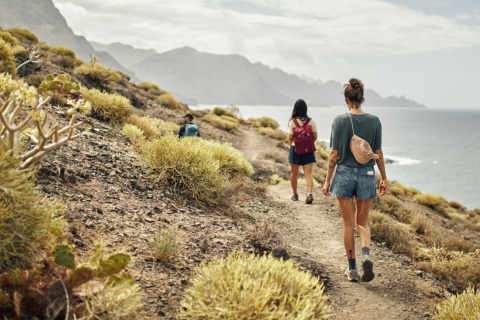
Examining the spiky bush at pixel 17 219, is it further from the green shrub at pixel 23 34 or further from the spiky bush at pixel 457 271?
the green shrub at pixel 23 34

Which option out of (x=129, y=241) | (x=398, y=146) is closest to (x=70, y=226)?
(x=129, y=241)

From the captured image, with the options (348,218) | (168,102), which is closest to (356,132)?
(348,218)

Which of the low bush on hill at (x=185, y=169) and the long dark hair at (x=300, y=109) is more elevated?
the long dark hair at (x=300, y=109)

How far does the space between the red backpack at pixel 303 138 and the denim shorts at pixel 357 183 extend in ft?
12.9

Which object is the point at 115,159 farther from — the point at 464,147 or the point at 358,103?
the point at 464,147

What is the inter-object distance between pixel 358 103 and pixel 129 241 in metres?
3.55

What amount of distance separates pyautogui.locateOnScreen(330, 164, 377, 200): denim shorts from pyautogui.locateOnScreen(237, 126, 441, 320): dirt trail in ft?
A: 4.68

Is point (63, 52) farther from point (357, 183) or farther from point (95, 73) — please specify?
point (357, 183)

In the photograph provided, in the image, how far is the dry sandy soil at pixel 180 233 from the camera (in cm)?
492

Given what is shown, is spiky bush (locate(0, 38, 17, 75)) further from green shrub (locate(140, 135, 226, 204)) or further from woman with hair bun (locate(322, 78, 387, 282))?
woman with hair bun (locate(322, 78, 387, 282))

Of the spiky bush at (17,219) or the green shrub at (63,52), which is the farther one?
the green shrub at (63,52)

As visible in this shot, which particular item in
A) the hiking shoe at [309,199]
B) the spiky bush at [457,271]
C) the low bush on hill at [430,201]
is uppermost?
the hiking shoe at [309,199]

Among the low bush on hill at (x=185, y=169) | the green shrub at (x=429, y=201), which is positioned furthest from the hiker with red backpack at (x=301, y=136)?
the green shrub at (x=429, y=201)

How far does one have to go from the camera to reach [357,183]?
5.34 meters
